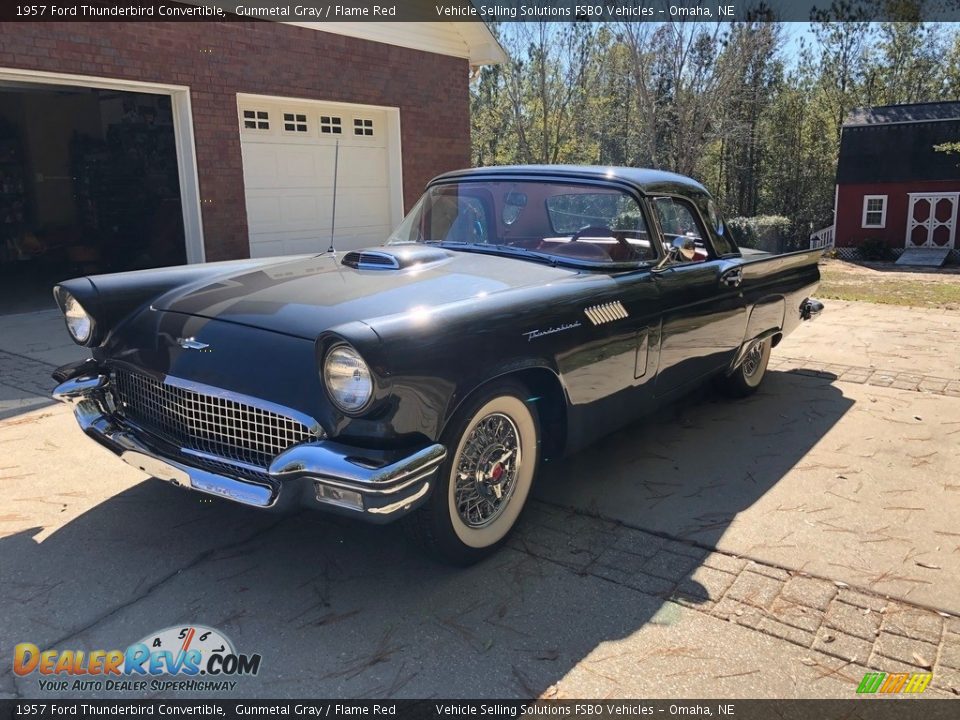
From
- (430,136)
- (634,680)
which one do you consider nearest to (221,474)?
(634,680)

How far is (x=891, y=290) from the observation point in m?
13.2

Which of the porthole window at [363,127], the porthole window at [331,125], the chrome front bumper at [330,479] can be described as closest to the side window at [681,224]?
the chrome front bumper at [330,479]

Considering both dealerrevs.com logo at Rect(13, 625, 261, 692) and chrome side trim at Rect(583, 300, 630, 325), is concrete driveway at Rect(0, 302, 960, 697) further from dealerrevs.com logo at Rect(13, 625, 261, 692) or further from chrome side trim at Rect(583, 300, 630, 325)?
chrome side trim at Rect(583, 300, 630, 325)

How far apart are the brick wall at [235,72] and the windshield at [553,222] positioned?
6.07 meters

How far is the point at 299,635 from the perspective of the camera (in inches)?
102

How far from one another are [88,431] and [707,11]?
22.1 meters

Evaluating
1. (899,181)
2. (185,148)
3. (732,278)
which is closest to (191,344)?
(732,278)

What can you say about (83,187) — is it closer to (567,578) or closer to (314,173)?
(314,173)

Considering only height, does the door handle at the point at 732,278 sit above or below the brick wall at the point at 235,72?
below

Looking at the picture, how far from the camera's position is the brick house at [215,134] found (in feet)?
28.8

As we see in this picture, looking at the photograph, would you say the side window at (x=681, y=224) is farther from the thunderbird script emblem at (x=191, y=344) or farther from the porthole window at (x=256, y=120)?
the porthole window at (x=256, y=120)

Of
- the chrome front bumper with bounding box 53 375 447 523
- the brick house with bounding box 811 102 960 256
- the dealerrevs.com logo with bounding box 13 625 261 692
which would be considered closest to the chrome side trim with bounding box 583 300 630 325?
the chrome front bumper with bounding box 53 375 447 523

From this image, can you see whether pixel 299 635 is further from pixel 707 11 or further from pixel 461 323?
pixel 707 11

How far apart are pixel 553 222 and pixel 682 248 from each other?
728 millimetres
